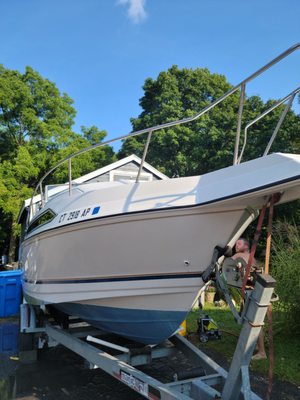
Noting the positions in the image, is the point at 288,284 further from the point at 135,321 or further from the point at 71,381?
the point at 71,381

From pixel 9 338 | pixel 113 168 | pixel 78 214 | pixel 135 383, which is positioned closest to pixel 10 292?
pixel 9 338

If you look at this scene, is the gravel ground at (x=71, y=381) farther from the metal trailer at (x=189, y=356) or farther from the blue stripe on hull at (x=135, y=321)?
the blue stripe on hull at (x=135, y=321)

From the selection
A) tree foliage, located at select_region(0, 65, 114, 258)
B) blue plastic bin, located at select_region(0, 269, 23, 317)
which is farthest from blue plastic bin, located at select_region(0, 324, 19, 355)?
tree foliage, located at select_region(0, 65, 114, 258)

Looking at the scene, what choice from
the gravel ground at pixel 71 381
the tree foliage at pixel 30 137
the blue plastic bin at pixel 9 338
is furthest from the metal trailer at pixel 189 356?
the tree foliage at pixel 30 137

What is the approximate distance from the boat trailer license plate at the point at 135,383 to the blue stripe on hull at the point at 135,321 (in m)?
0.45

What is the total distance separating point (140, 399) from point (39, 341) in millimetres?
1849

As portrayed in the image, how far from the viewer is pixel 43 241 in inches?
178

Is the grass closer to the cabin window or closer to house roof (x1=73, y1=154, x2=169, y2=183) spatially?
the cabin window

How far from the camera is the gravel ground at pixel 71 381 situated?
4148 millimetres

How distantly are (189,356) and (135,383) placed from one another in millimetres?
949

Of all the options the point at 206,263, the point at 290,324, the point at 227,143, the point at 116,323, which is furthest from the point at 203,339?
the point at 227,143

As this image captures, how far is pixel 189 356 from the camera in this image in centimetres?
407

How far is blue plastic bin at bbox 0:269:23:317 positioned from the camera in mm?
7262

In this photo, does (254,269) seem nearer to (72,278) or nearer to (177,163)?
(72,278)
